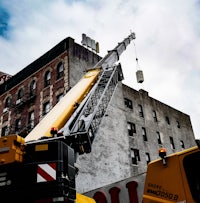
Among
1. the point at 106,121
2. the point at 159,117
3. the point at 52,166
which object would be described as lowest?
the point at 52,166

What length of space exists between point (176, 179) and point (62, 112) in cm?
475

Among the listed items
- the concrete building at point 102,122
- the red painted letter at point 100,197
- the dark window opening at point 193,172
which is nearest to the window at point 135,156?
the concrete building at point 102,122

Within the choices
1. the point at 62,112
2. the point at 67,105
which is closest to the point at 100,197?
the point at 67,105

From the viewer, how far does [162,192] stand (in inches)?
182

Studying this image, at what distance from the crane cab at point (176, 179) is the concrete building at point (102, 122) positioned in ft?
48.4

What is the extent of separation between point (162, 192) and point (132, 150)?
21.5m

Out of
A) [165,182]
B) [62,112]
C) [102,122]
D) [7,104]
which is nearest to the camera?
[165,182]

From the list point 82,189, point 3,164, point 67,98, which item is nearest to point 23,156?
point 3,164

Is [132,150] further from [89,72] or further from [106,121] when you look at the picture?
[89,72]

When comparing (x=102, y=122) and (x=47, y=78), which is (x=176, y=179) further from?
(x=47, y=78)

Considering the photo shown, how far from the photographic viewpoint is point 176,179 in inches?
175

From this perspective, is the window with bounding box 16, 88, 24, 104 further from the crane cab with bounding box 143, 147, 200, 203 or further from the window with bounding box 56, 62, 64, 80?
the crane cab with bounding box 143, 147, 200, 203

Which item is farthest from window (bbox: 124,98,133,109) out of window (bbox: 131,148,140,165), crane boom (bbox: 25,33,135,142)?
crane boom (bbox: 25,33,135,142)

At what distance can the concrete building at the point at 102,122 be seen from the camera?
21.7 m
